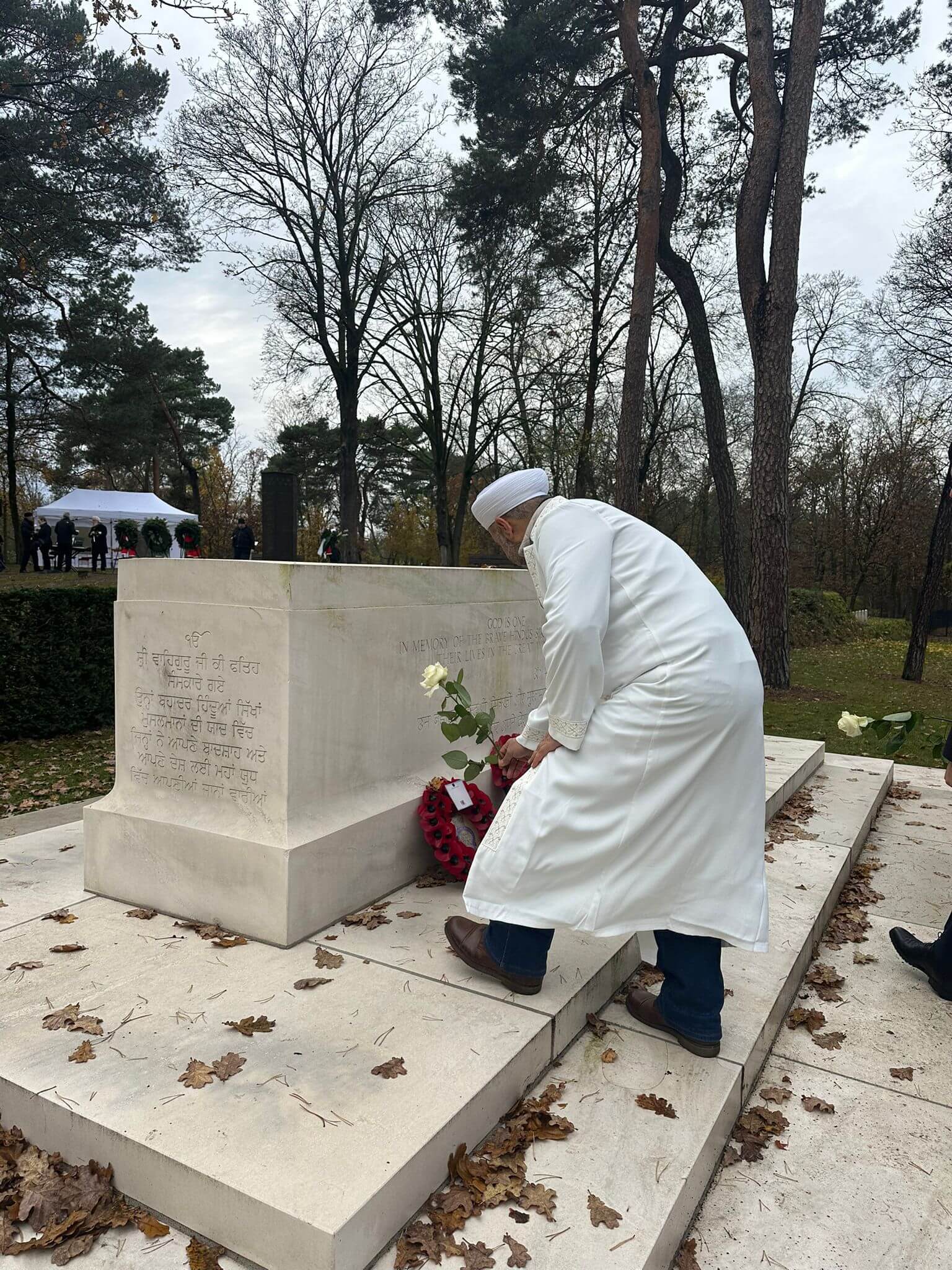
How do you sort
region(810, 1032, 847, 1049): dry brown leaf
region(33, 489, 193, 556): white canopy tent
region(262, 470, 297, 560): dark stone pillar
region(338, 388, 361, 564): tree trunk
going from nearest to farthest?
region(810, 1032, 847, 1049): dry brown leaf, region(262, 470, 297, 560): dark stone pillar, region(338, 388, 361, 564): tree trunk, region(33, 489, 193, 556): white canopy tent

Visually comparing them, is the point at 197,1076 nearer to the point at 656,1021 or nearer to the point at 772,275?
the point at 656,1021

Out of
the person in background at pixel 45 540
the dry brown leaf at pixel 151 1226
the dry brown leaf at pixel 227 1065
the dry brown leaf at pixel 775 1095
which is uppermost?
the person in background at pixel 45 540

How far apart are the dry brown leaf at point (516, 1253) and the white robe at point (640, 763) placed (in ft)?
2.65

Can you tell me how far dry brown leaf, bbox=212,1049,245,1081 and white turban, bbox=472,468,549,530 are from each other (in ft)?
5.99

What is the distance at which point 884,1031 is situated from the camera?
3.21m

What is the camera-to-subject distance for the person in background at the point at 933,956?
11.3 feet

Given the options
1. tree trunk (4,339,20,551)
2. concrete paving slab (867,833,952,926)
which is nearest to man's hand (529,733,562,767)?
concrete paving slab (867,833,952,926)

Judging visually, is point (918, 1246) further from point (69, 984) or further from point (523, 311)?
point (523, 311)

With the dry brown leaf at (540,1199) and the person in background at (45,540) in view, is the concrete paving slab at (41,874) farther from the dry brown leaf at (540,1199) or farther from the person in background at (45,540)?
the person in background at (45,540)

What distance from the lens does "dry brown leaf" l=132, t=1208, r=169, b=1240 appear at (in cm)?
206

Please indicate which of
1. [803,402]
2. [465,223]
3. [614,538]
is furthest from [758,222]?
[803,402]

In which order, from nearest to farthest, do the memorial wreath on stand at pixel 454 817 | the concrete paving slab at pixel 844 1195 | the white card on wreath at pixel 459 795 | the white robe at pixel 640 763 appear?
the concrete paving slab at pixel 844 1195, the white robe at pixel 640 763, the memorial wreath on stand at pixel 454 817, the white card on wreath at pixel 459 795

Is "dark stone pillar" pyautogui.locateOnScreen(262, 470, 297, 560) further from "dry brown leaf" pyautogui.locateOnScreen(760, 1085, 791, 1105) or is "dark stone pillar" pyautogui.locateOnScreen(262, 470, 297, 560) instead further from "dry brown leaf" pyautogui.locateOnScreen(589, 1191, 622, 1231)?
"dry brown leaf" pyautogui.locateOnScreen(589, 1191, 622, 1231)

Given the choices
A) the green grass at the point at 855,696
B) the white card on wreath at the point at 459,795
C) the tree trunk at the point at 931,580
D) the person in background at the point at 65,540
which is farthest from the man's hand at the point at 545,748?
the person in background at the point at 65,540
